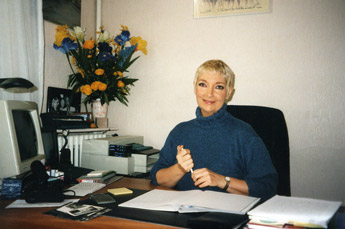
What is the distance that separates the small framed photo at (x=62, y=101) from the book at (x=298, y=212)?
1756 millimetres

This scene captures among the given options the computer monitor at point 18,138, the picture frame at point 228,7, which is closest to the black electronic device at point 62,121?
the computer monitor at point 18,138

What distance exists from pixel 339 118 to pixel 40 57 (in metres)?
2.16

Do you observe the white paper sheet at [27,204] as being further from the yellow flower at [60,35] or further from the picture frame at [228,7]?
the picture frame at [228,7]

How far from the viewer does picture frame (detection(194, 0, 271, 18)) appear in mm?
2141

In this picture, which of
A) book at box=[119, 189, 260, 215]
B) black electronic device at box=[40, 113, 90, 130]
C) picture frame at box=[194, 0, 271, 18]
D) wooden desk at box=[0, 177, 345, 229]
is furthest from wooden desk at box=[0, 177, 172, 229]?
picture frame at box=[194, 0, 271, 18]

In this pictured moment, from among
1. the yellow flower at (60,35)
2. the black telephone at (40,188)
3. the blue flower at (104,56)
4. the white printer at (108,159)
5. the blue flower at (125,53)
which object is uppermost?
the yellow flower at (60,35)

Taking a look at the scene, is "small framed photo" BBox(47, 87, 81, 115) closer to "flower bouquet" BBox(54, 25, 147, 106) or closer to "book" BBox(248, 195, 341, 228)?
"flower bouquet" BBox(54, 25, 147, 106)

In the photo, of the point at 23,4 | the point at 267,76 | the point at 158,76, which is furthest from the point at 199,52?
the point at 23,4

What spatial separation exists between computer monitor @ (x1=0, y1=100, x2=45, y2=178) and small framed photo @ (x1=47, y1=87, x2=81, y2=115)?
81 cm

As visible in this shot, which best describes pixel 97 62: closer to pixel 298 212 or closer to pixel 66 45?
pixel 66 45

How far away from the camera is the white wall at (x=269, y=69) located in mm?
1973

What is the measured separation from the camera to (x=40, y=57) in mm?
1930

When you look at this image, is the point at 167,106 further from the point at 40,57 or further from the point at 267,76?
the point at 40,57

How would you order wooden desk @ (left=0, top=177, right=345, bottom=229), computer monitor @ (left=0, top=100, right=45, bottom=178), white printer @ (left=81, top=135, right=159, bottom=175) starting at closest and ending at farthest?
wooden desk @ (left=0, top=177, right=345, bottom=229)
computer monitor @ (left=0, top=100, right=45, bottom=178)
white printer @ (left=81, top=135, right=159, bottom=175)
